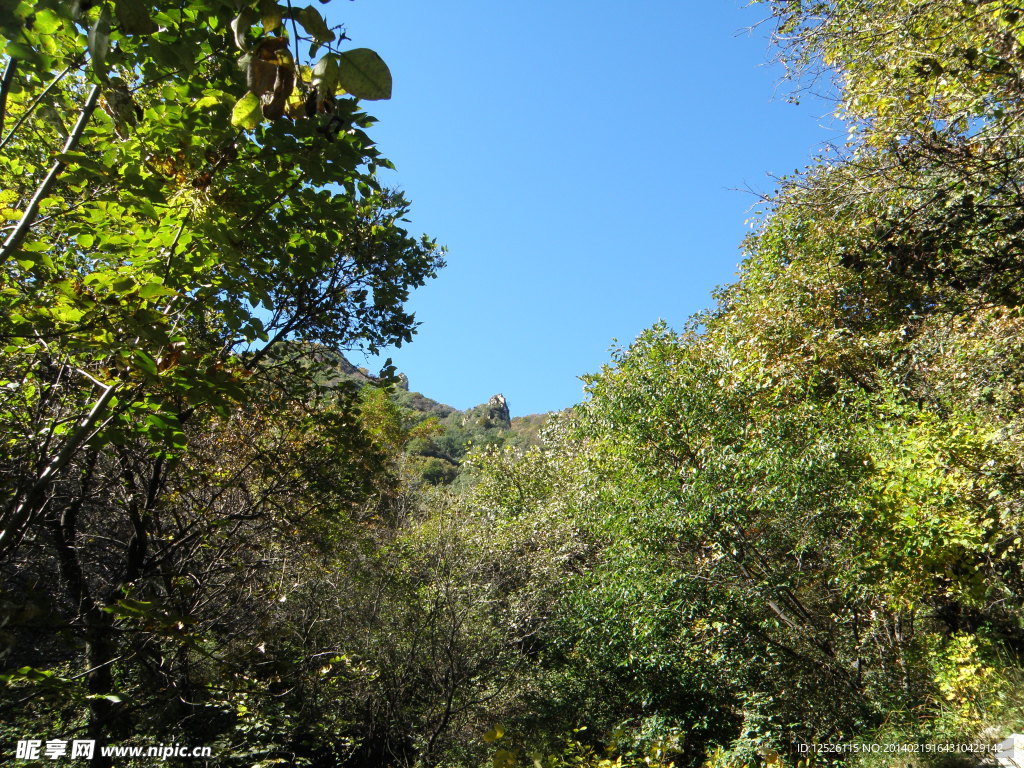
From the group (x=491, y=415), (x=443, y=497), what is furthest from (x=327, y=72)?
(x=491, y=415)

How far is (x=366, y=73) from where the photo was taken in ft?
3.45

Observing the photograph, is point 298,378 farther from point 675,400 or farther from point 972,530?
point 972,530

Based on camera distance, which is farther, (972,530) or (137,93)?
(972,530)

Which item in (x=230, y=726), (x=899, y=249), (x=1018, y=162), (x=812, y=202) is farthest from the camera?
(x=230, y=726)

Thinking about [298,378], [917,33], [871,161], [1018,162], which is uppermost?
[917,33]

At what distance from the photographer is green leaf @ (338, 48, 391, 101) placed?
1039 mm

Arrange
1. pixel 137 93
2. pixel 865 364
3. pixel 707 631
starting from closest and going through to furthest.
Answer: pixel 137 93, pixel 707 631, pixel 865 364

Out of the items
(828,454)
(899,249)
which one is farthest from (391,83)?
(828,454)

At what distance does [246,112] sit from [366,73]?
1.27ft

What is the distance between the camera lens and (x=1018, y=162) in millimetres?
4695

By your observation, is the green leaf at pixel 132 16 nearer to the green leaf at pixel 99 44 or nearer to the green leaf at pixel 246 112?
the green leaf at pixel 99 44

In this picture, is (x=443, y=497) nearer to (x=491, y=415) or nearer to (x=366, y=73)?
(x=366, y=73)

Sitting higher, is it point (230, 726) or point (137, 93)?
point (137, 93)

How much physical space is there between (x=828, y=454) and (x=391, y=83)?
24.9 ft
